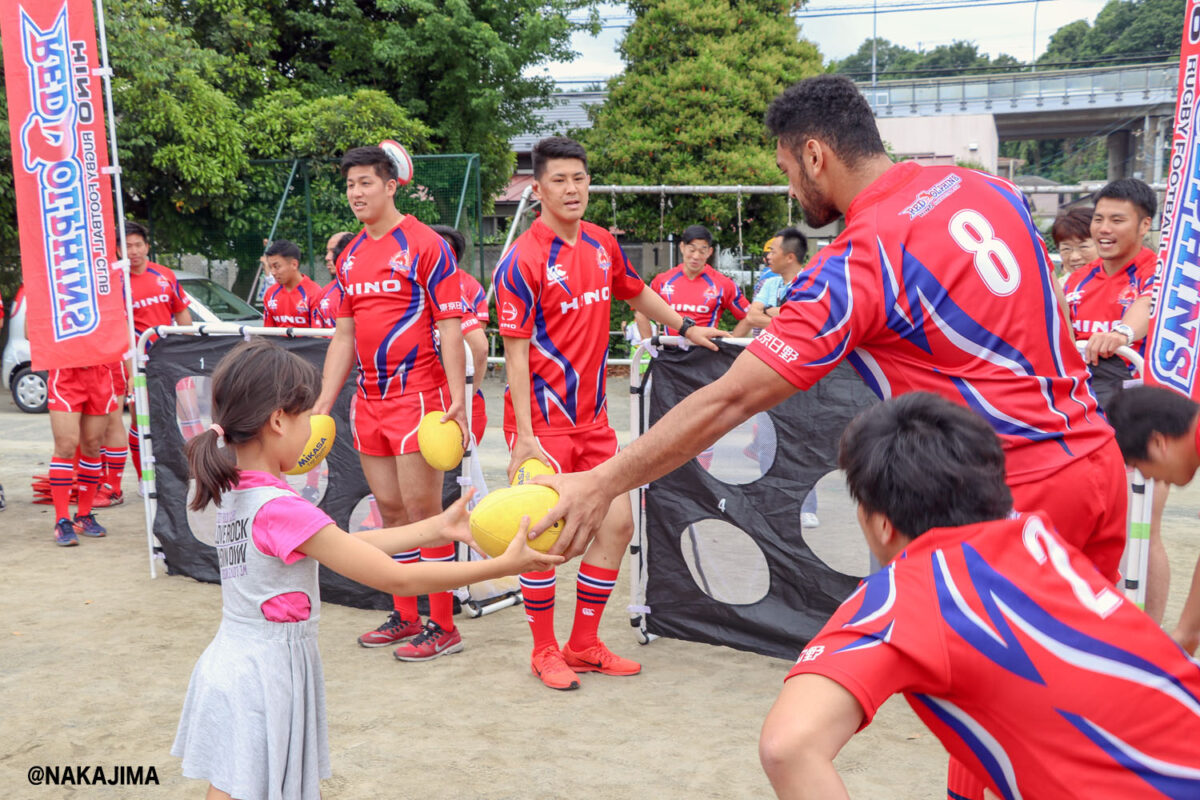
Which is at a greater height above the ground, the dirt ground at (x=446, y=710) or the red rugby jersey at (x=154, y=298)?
the red rugby jersey at (x=154, y=298)

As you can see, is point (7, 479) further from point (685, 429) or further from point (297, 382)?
point (685, 429)

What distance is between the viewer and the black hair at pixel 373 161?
5090 mm

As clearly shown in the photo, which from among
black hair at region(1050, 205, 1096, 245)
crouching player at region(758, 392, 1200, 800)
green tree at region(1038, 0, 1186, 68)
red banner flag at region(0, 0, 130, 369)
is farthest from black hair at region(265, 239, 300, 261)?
green tree at region(1038, 0, 1186, 68)

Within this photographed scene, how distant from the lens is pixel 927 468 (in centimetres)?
183

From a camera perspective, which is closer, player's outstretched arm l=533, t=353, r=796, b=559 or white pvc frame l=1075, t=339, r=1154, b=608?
player's outstretched arm l=533, t=353, r=796, b=559

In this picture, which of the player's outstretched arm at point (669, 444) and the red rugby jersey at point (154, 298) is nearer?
the player's outstretched arm at point (669, 444)

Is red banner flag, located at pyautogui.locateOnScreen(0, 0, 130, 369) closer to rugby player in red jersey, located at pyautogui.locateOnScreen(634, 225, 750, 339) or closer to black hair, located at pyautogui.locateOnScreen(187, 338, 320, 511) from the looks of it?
rugby player in red jersey, located at pyautogui.locateOnScreen(634, 225, 750, 339)

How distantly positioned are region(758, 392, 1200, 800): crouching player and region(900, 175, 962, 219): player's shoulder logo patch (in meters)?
1.05

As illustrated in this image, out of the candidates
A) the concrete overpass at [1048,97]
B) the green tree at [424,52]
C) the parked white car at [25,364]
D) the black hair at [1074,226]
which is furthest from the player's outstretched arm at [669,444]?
the concrete overpass at [1048,97]

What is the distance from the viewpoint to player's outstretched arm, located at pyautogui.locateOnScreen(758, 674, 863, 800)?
1521 millimetres

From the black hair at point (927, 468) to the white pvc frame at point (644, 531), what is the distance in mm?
2424

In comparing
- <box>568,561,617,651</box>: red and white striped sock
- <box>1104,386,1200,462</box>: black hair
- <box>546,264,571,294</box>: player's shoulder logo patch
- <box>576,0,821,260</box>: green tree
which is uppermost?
<box>576,0,821,260</box>: green tree

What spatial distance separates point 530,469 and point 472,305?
2982 millimetres

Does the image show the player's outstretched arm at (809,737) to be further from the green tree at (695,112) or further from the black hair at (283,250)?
the green tree at (695,112)
